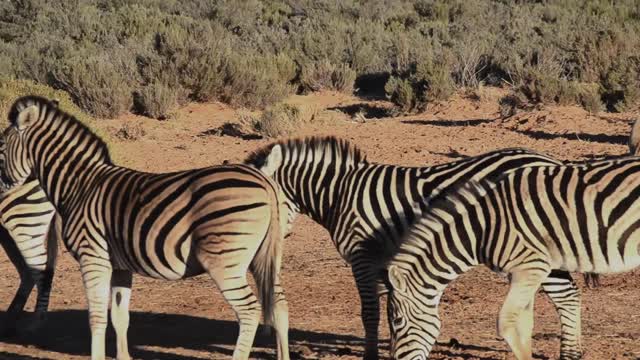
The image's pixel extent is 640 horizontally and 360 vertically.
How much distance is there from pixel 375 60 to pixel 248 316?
18.2 metres

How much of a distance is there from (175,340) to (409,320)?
3.18 meters

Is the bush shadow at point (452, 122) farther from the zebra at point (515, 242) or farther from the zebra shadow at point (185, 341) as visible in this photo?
the zebra at point (515, 242)

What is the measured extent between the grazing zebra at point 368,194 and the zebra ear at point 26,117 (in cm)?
171

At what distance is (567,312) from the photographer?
26.1 feet

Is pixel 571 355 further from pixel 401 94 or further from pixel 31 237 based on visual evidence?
pixel 401 94

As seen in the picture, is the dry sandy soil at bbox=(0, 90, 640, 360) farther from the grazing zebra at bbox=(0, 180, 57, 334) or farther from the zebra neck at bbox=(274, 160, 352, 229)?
the zebra neck at bbox=(274, 160, 352, 229)

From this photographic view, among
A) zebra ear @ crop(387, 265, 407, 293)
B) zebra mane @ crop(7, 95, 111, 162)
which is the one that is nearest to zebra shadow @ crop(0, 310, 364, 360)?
zebra mane @ crop(7, 95, 111, 162)

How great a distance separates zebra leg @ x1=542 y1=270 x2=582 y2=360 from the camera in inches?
313

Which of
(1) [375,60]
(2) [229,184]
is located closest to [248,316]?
(2) [229,184]

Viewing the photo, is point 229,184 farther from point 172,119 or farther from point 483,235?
point 172,119

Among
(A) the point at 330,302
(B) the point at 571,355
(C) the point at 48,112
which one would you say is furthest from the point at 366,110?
(B) the point at 571,355

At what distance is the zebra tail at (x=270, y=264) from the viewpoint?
7.42 metres

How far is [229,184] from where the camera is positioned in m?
7.32

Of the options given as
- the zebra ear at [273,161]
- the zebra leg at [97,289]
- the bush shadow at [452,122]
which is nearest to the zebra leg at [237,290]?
the zebra leg at [97,289]
